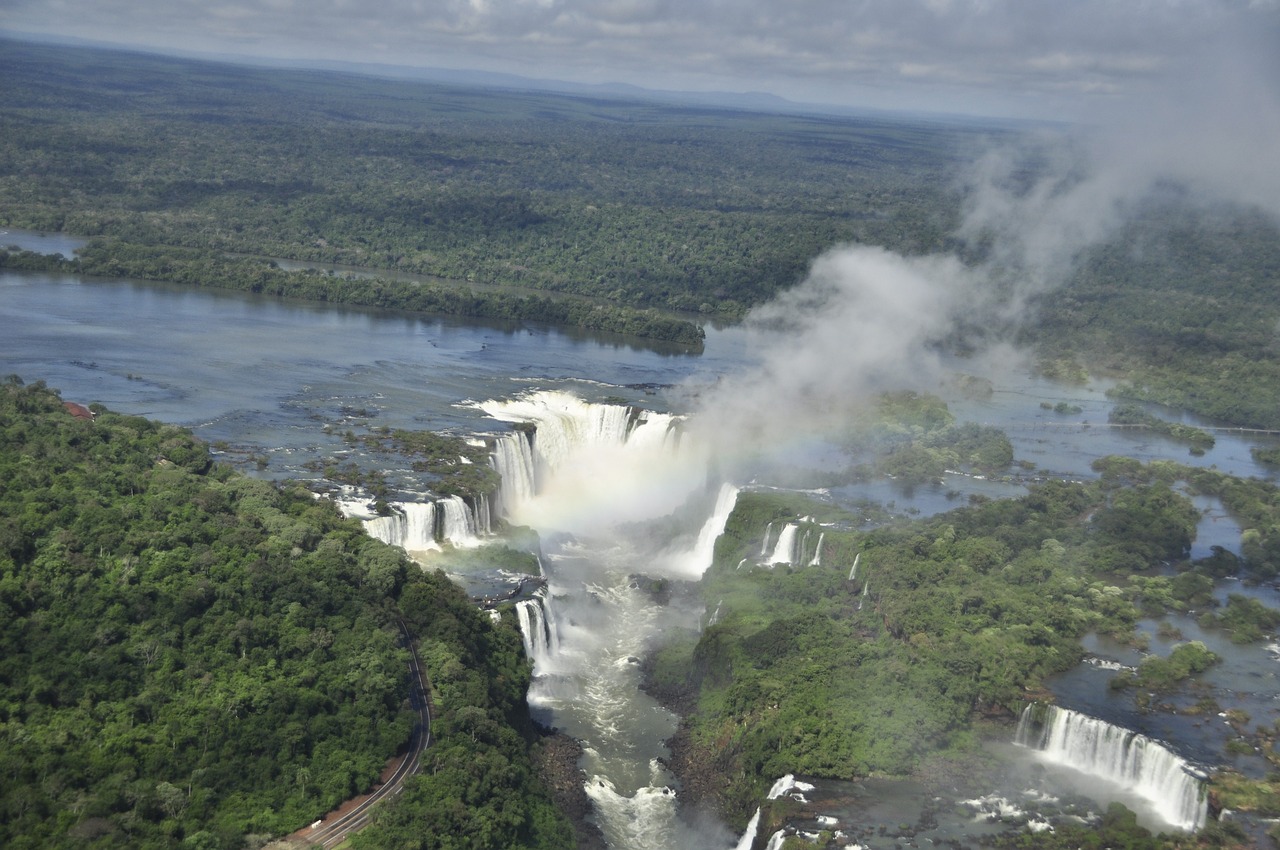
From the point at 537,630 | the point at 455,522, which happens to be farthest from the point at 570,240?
the point at 537,630

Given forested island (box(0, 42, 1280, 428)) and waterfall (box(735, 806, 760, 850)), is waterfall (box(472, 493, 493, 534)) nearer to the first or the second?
waterfall (box(735, 806, 760, 850))

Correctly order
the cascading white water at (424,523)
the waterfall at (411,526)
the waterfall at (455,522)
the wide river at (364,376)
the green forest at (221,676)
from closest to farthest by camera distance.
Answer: the green forest at (221,676), the cascading white water at (424,523), the waterfall at (411,526), the waterfall at (455,522), the wide river at (364,376)

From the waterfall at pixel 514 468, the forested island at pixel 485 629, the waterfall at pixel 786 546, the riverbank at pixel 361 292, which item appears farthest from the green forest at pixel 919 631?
the riverbank at pixel 361 292

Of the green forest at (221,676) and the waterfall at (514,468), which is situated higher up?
the green forest at (221,676)

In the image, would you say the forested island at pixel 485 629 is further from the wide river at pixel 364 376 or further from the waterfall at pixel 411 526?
the wide river at pixel 364 376

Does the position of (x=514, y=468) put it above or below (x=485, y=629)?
below

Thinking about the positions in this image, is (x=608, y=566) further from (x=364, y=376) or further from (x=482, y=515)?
(x=364, y=376)
